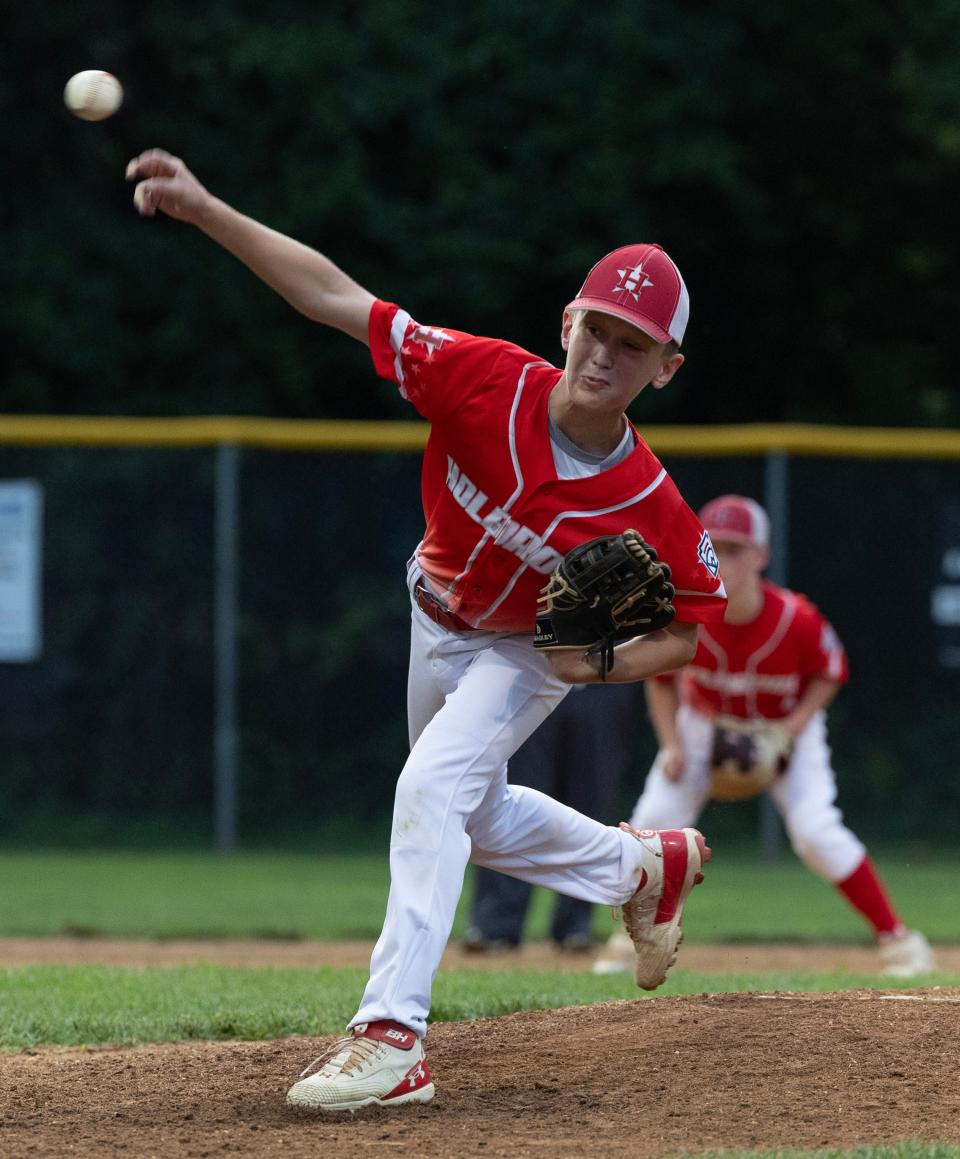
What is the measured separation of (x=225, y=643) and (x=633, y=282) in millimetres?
7668

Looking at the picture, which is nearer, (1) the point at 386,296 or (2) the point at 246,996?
(2) the point at 246,996

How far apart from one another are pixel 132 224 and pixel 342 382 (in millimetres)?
2145

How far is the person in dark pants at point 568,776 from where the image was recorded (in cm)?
812

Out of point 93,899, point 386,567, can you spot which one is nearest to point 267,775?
point 386,567

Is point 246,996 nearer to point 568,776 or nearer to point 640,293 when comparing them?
point 640,293

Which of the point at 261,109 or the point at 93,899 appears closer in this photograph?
the point at 93,899

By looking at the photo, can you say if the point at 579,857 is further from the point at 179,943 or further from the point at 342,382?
the point at 342,382

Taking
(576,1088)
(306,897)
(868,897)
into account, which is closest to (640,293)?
(576,1088)

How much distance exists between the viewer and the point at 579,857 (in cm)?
459

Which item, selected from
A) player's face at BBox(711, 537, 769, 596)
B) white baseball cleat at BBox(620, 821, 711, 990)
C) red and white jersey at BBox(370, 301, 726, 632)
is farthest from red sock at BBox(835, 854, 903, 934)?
red and white jersey at BBox(370, 301, 726, 632)

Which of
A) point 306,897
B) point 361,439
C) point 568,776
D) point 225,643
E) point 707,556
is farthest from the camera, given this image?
point 361,439

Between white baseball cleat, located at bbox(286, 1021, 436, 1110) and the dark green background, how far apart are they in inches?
310

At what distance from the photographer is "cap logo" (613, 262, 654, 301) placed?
421 centimetres

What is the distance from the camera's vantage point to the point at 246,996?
5.84 metres
